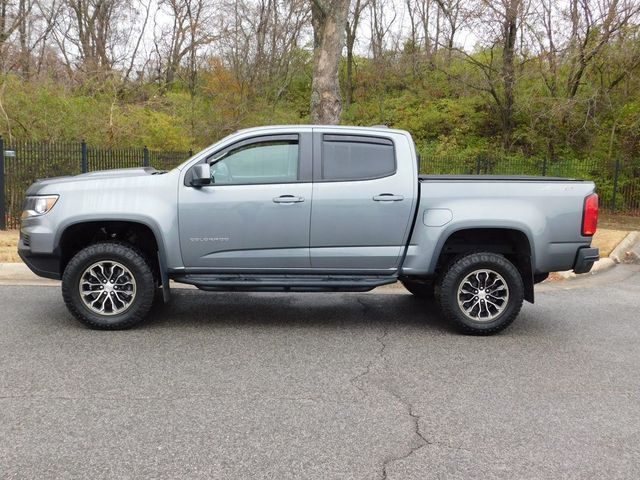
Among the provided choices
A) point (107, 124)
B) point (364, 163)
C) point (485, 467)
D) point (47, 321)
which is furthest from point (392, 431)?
point (107, 124)

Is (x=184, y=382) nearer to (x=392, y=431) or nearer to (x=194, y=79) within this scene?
(x=392, y=431)

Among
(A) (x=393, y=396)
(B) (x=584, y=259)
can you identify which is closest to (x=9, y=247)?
(A) (x=393, y=396)

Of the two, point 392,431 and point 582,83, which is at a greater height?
point 582,83

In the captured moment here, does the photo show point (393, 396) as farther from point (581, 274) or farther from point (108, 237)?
point (581, 274)

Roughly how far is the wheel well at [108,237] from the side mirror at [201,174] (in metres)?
0.71

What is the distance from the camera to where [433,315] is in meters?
6.93

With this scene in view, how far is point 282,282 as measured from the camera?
5938 mm

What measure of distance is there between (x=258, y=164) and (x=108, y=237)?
1782 mm

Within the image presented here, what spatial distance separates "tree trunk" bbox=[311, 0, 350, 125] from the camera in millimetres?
13570

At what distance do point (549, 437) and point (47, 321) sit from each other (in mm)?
4890

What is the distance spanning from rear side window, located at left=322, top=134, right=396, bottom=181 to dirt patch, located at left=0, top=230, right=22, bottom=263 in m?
5.87

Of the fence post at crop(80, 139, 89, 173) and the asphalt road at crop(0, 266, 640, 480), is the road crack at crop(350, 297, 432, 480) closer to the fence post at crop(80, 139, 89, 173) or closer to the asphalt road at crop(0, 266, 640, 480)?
the asphalt road at crop(0, 266, 640, 480)

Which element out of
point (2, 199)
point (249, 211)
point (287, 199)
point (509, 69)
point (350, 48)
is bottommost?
point (2, 199)

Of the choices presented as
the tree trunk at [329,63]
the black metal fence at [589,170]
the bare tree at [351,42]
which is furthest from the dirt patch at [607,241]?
the bare tree at [351,42]
